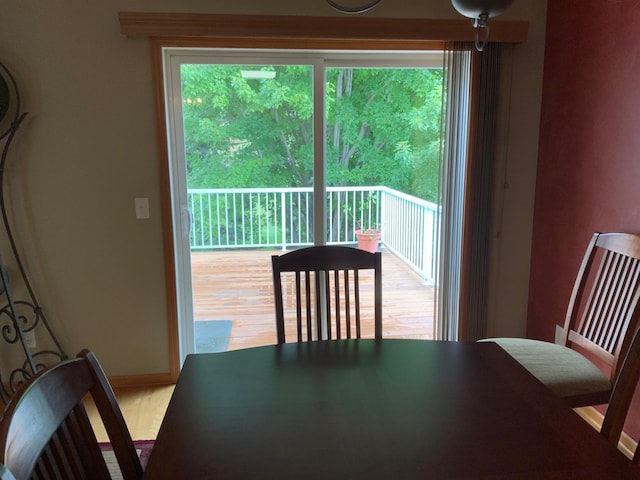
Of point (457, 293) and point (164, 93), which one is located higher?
point (164, 93)

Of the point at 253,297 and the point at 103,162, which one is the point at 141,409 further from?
the point at 103,162

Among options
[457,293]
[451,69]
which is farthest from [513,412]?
[451,69]

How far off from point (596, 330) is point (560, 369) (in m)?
0.39

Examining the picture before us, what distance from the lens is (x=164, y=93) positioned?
8.66 feet

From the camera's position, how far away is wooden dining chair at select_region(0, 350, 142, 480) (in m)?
0.80

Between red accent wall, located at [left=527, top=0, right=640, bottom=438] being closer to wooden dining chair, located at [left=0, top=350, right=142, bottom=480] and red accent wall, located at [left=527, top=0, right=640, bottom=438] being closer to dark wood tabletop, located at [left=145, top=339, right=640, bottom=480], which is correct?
dark wood tabletop, located at [left=145, top=339, right=640, bottom=480]

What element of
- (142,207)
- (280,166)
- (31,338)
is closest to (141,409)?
(31,338)

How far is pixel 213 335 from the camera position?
311 centimetres

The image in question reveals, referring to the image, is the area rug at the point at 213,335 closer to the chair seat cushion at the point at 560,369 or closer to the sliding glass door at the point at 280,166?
the sliding glass door at the point at 280,166

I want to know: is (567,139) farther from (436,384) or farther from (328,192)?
(436,384)

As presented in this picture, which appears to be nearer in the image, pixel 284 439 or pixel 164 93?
pixel 284 439

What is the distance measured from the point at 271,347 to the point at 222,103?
1705 mm

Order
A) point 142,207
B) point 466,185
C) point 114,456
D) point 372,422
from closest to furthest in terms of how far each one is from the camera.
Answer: point 372,422 < point 114,456 < point 142,207 < point 466,185

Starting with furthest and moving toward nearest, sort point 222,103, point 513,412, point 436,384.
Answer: point 222,103 < point 436,384 < point 513,412
